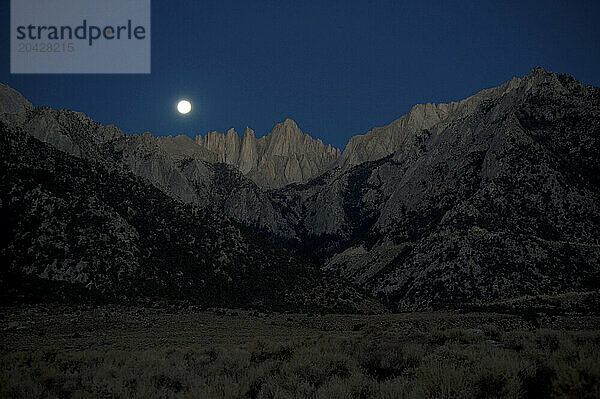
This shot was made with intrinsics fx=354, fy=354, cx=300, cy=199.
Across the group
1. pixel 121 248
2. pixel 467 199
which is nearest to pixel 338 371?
pixel 121 248

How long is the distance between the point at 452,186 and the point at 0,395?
110 meters

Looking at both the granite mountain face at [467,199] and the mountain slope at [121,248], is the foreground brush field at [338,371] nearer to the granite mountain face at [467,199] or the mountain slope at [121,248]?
the mountain slope at [121,248]

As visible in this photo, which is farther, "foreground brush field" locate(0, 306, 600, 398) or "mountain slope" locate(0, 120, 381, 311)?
"mountain slope" locate(0, 120, 381, 311)

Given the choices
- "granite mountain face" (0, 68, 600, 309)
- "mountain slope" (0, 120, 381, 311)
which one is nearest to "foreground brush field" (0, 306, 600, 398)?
"mountain slope" (0, 120, 381, 311)

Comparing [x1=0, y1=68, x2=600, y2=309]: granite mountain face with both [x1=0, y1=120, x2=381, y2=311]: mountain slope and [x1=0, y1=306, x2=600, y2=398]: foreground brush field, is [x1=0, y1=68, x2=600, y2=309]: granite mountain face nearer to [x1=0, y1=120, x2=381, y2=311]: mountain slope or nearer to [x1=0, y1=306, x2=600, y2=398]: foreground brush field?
A: [x1=0, y1=120, x2=381, y2=311]: mountain slope

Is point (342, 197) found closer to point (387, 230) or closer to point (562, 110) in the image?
point (387, 230)

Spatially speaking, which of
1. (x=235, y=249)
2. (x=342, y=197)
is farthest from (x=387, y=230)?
(x=235, y=249)

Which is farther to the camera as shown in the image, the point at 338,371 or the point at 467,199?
the point at 467,199

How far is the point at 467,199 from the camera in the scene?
8775cm

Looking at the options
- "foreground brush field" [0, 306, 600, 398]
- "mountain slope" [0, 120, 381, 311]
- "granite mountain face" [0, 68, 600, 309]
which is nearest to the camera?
"foreground brush field" [0, 306, 600, 398]

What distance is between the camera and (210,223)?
236 ft

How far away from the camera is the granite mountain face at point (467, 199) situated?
6469 cm

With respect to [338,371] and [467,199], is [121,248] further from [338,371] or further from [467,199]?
[467,199]

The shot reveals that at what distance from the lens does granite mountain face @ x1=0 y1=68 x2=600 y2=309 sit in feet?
212
